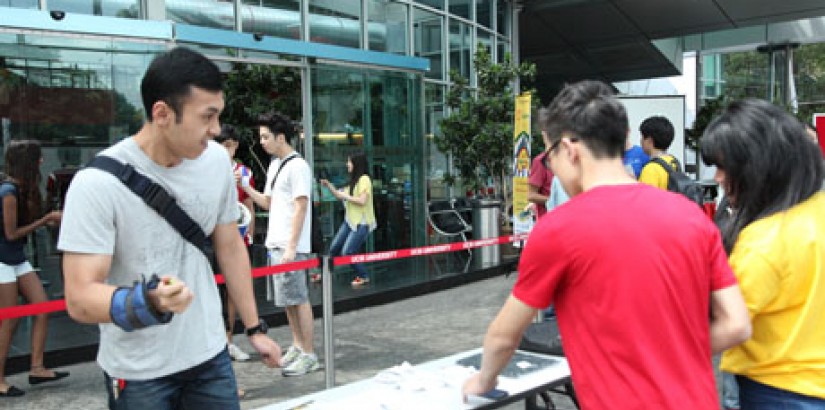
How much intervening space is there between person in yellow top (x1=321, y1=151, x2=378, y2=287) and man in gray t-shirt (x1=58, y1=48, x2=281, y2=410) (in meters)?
6.30

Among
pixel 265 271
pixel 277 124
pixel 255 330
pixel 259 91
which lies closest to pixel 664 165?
pixel 277 124

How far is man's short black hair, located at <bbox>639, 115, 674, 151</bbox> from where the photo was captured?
595 centimetres

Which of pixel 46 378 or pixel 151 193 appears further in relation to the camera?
pixel 46 378

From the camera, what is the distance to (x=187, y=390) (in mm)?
2256

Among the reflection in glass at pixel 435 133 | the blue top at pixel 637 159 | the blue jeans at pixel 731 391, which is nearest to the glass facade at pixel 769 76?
the reflection in glass at pixel 435 133

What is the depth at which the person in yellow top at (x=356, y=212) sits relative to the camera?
881 cm

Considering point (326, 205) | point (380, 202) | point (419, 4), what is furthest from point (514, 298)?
point (419, 4)

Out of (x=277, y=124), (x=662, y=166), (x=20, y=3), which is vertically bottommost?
(x=662, y=166)

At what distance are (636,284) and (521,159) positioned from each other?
8231 millimetres

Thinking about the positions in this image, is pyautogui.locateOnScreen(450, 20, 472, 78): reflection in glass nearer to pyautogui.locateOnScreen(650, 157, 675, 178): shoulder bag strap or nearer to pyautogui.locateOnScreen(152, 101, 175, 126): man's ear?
pyautogui.locateOnScreen(650, 157, 675, 178): shoulder bag strap

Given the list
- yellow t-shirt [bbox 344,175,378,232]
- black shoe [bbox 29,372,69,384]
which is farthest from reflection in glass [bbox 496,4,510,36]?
black shoe [bbox 29,372,69,384]

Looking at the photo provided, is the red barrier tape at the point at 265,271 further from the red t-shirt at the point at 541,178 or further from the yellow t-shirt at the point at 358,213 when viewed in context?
the yellow t-shirt at the point at 358,213

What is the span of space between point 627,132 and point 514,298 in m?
0.52

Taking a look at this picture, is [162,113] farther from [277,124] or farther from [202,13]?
[202,13]
